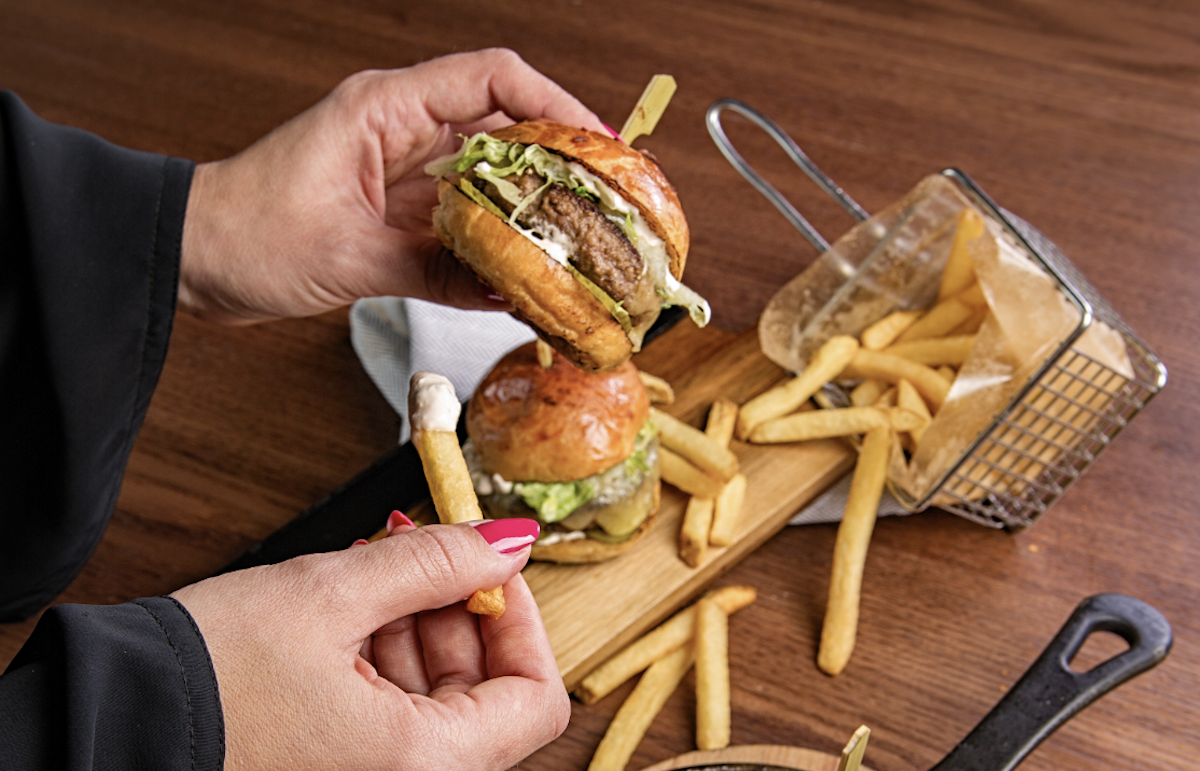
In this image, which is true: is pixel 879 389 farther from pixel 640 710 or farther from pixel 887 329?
pixel 640 710

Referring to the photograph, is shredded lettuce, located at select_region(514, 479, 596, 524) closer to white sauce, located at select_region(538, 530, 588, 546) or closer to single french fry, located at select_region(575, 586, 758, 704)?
white sauce, located at select_region(538, 530, 588, 546)

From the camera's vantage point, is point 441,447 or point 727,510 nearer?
point 441,447

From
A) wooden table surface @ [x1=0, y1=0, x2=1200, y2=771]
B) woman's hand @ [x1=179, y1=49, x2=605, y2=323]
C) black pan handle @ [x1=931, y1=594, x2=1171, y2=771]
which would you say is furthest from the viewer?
wooden table surface @ [x1=0, y1=0, x2=1200, y2=771]

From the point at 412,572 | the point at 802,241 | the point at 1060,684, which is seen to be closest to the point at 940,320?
the point at 802,241

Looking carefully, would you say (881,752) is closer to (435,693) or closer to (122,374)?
(435,693)

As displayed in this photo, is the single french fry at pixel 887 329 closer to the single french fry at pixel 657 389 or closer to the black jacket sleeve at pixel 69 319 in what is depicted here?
the single french fry at pixel 657 389

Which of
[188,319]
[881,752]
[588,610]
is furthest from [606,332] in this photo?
[188,319]

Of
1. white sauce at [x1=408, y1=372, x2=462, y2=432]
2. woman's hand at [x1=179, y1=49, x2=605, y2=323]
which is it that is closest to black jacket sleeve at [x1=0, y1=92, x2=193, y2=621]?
woman's hand at [x1=179, y1=49, x2=605, y2=323]
